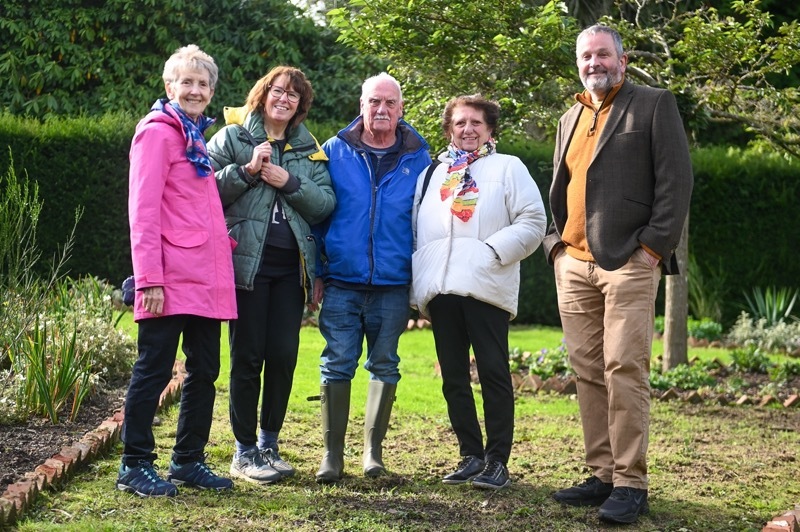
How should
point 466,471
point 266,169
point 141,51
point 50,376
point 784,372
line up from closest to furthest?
point 266,169, point 466,471, point 50,376, point 784,372, point 141,51

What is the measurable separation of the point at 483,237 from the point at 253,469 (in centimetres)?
152

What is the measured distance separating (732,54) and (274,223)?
A: 13.1ft

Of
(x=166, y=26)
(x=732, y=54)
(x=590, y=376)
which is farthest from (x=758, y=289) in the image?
(x=166, y=26)

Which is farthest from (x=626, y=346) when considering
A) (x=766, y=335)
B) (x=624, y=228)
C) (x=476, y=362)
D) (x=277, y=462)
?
(x=766, y=335)

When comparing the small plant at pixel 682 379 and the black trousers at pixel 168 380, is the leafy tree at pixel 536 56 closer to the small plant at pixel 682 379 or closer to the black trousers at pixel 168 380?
the small plant at pixel 682 379

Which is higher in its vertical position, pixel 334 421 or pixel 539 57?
pixel 539 57

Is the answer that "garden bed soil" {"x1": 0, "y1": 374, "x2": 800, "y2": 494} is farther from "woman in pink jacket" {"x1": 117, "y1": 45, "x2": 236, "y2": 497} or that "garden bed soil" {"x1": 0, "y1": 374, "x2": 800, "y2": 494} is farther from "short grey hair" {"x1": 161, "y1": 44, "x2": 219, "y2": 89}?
"short grey hair" {"x1": 161, "y1": 44, "x2": 219, "y2": 89}

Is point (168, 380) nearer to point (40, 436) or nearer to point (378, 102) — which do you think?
point (40, 436)

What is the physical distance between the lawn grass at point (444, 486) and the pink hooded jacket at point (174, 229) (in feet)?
2.71

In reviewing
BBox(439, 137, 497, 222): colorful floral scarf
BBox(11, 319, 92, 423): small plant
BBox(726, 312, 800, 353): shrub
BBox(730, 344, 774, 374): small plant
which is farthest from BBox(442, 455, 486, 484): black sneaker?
BBox(726, 312, 800, 353): shrub

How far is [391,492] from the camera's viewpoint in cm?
450

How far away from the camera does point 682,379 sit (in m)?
7.59

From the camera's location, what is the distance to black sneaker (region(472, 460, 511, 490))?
4.59m

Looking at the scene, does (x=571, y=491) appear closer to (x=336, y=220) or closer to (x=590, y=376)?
(x=590, y=376)
